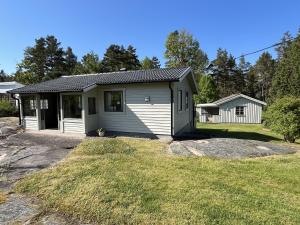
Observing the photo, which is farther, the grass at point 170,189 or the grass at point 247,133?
the grass at point 247,133

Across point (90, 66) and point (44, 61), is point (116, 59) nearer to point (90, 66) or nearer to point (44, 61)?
point (90, 66)

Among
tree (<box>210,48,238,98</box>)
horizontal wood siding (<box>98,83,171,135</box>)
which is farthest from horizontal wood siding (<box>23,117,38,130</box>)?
tree (<box>210,48,238,98</box>)

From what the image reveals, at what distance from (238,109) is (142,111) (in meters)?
18.8

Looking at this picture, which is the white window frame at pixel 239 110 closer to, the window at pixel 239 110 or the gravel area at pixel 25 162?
the window at pixel 239 110

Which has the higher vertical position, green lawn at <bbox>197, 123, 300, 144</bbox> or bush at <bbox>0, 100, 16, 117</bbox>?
bush at <bbox>0, 100, 16, 117</bbox>

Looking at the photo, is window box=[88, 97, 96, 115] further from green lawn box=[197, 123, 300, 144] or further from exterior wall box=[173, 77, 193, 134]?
green lawn box=[197, 123, 300, 144]

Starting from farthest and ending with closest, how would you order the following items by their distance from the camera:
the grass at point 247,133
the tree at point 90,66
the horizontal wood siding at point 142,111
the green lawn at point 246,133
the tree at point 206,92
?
the tree at point 90,66 → the tree at point 206,92 → the green lawn at point 246,133 → the grass at point 247,133 → the horizontal wood siding at point 142,111

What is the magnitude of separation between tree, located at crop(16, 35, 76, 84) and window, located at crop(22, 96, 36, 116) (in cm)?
2728

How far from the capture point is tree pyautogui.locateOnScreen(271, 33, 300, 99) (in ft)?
74.7

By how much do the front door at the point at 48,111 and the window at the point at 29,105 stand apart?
19.1 inches

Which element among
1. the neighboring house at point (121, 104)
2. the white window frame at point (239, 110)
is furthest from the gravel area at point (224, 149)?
the white window frame at point (239, 110)

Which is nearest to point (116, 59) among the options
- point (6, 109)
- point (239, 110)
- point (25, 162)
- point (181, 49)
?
point (181, 49)

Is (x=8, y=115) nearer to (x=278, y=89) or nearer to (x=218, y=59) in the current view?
(x=278, y=89)

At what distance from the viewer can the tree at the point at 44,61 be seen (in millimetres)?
39688
